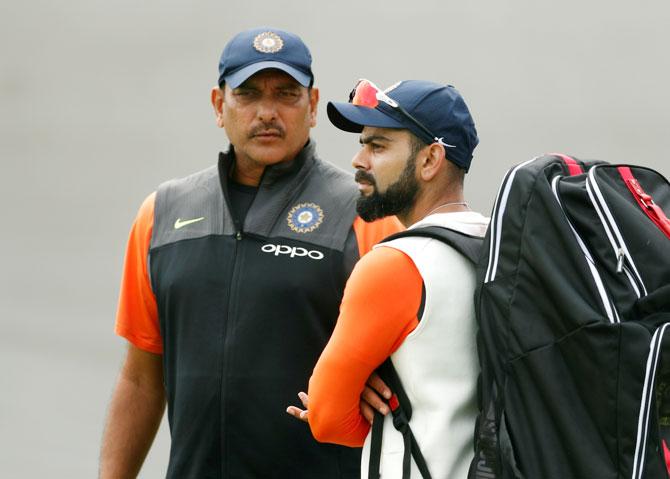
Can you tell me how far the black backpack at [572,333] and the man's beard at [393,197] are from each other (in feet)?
0.93

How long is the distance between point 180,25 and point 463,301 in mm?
2778

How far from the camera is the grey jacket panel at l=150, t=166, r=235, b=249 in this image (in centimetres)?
296

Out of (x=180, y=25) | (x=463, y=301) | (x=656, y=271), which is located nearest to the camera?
(x=656, y=271)

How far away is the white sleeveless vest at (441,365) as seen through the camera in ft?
7.46

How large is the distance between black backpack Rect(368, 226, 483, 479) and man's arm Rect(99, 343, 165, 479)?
90 centimetres

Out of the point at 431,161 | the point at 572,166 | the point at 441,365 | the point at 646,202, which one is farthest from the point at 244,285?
the point at 646,202

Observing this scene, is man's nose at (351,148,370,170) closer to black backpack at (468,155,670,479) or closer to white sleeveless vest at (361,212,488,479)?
white sleeveless vest at (361,212,488,479)

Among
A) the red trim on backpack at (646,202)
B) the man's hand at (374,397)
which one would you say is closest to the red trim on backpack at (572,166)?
the red trim on backpack at (646,202)

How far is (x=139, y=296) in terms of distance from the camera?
9.93ft

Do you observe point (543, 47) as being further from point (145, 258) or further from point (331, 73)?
point (145, 258)

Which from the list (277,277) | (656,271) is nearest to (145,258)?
(277,277)

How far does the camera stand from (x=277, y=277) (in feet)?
9.32

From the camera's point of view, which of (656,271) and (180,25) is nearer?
(656,271)

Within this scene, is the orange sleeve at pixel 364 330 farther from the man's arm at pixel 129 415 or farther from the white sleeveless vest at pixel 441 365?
the man's arm at pixel 129 415
